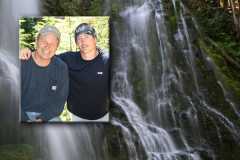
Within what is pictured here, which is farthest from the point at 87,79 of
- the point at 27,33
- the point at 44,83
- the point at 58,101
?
the point at 27,33

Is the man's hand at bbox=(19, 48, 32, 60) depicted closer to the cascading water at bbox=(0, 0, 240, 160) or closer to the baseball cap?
the cascading water at bbox=(0, 0, 240, 160)

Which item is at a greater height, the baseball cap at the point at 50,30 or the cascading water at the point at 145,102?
the baseball cap at the point at 50,30

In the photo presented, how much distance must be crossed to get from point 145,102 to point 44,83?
1.58 meters

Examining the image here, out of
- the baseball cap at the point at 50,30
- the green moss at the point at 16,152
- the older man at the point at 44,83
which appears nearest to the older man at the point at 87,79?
the older man at the point at 44,83

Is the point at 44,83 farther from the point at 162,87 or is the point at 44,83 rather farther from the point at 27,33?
the point at 162,87

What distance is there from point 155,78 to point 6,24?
2.48m

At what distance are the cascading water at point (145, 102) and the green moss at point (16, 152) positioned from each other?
15cm

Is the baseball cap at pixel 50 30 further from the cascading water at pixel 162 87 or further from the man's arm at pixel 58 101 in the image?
the cascading water at pixel 162 87

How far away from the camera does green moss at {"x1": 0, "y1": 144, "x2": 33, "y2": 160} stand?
7.82m

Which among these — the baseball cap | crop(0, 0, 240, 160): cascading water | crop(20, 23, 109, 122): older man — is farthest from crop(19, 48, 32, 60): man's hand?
the baseball cap

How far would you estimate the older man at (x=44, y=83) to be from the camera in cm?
837

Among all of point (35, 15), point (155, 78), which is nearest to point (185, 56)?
point (155, 78)

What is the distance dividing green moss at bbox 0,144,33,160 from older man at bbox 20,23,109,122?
0.83m

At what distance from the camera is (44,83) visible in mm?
8398
